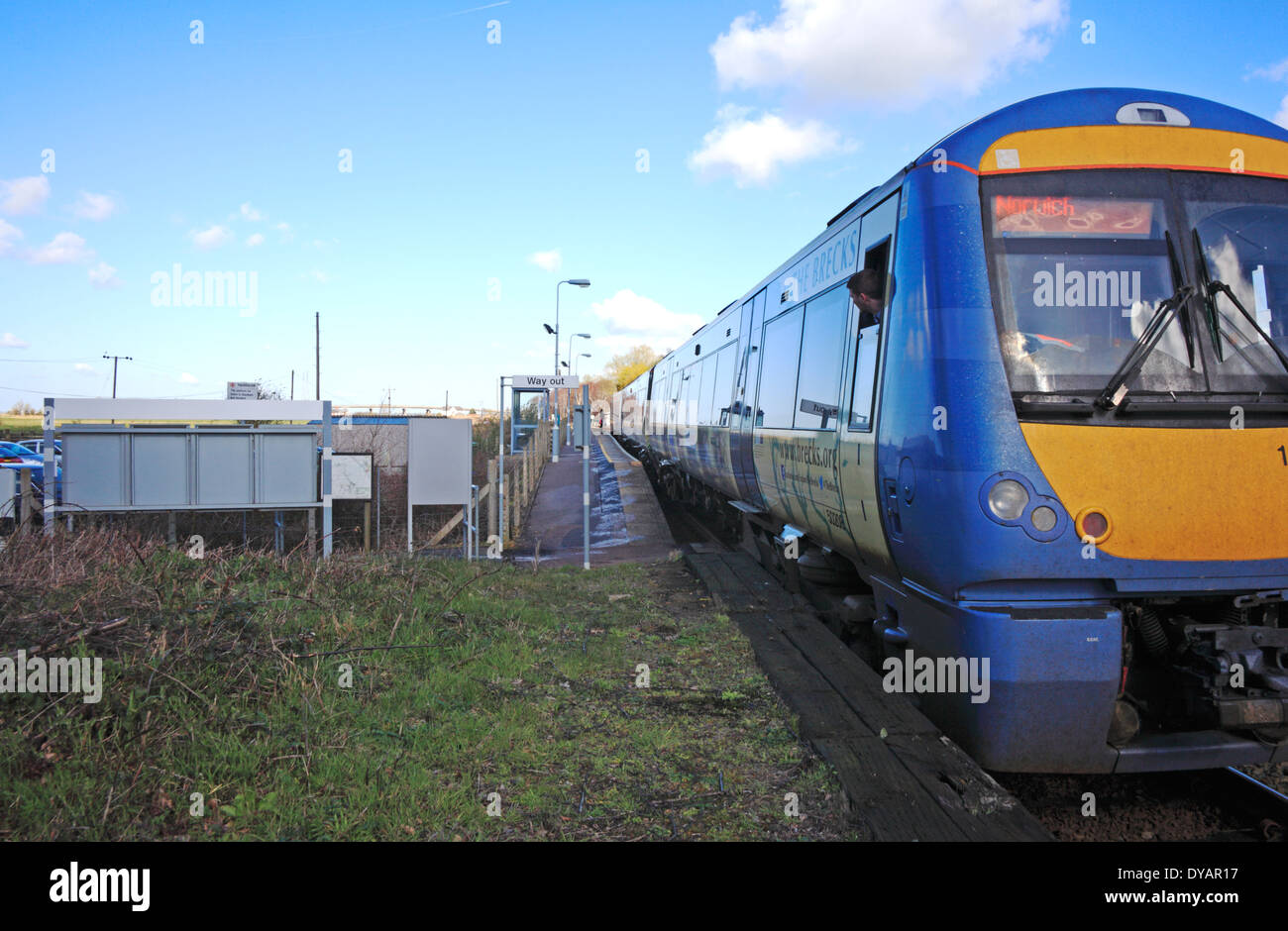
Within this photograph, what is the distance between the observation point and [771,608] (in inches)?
293

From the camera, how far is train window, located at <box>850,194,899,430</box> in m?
4.62

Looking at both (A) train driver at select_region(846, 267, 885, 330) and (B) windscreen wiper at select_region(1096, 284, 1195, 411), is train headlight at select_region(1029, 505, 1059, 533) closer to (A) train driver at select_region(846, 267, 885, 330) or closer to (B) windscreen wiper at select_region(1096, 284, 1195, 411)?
(B) windscreen wiper at select_region(1096, 284, 1195, 411)

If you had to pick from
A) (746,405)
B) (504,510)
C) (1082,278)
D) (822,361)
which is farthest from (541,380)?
(1082,278)

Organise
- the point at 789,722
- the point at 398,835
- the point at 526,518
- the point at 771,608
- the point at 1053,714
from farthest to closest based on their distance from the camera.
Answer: the point at 526,518
the point at 771,608
the point at 789,722
the point at 1053,714
the point at 398,835

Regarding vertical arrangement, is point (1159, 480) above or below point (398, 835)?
above

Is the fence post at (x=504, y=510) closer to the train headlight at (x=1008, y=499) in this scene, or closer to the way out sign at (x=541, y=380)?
the way out sign at (x=541, y=380)

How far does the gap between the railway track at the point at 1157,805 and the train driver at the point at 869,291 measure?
2.67 m

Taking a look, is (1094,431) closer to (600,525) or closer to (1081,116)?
(1081,116)

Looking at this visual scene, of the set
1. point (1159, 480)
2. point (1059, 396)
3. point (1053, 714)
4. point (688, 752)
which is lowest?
point (688, 752)

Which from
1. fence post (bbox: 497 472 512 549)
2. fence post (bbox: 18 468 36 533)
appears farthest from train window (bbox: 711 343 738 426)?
fence post (bbox: 18 468 36 533)

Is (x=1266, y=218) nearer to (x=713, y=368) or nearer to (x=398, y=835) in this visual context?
(x=398, y=835)

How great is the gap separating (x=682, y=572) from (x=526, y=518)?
7.42 m

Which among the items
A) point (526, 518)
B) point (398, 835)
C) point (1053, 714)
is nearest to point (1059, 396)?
point (1053, 714)

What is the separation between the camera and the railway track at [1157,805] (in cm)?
388
